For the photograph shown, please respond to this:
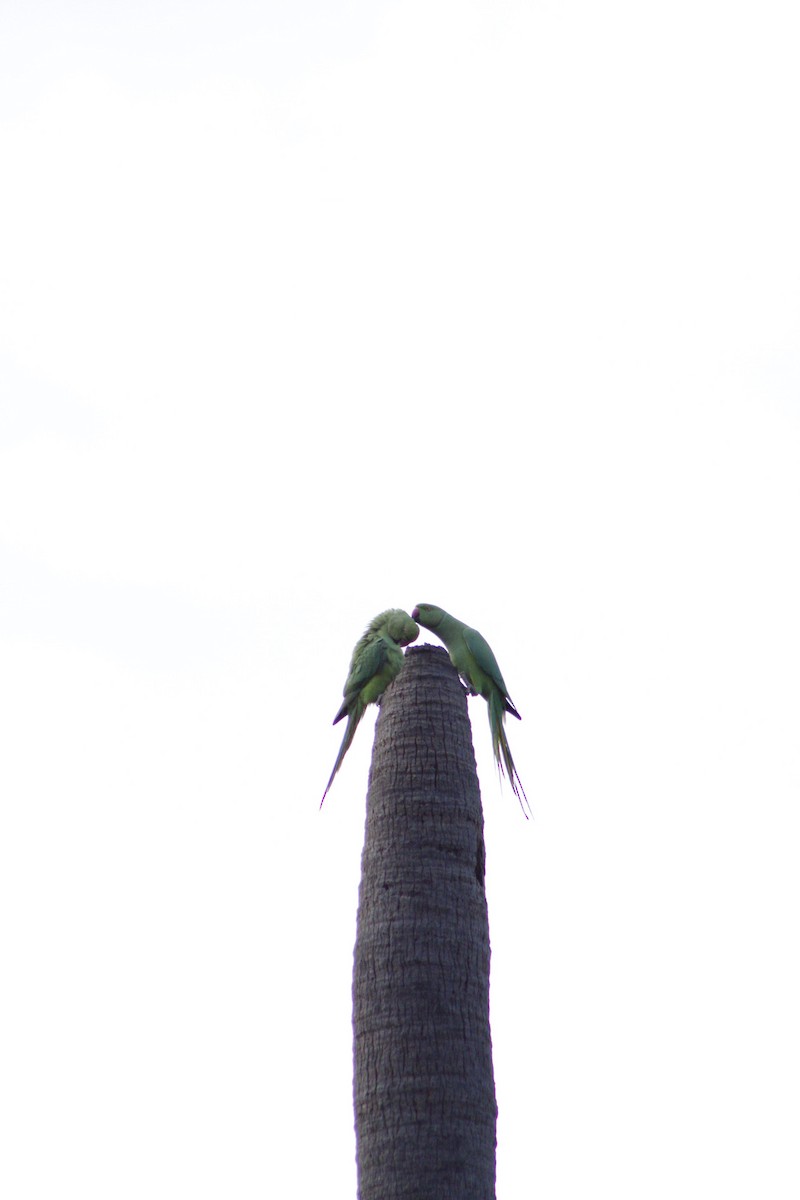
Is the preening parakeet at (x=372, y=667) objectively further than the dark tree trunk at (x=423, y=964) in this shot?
Yes

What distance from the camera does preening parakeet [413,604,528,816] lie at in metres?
9.12

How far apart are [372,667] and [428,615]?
0.49m

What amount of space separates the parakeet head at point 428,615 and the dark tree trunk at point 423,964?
1.46 ft

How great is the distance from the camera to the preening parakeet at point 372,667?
907cm

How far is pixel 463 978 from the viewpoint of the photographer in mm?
8016

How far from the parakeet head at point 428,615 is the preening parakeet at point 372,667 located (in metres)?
0.06

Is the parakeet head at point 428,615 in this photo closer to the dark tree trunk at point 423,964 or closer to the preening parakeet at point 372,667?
the preening parakeet at point 372,667

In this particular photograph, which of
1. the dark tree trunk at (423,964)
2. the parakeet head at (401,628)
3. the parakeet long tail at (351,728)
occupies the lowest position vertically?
the dark tree trunk at (423,964)

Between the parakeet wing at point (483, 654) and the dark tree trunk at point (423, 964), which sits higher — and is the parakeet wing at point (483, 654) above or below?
above

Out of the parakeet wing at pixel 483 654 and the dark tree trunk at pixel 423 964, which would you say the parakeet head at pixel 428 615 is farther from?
the dark tree trunk at pixel 423 964

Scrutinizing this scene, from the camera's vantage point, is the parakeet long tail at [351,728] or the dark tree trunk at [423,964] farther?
the parakeet long tail at [351,728]

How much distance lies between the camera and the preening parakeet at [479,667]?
912cm

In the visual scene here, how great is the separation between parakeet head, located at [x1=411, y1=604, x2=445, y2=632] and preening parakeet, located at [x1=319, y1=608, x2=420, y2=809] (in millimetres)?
63

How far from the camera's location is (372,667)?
907 cm
